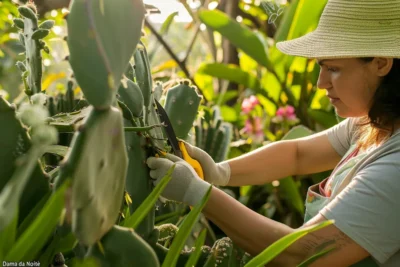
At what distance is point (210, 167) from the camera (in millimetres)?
1326

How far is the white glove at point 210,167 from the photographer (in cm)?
129

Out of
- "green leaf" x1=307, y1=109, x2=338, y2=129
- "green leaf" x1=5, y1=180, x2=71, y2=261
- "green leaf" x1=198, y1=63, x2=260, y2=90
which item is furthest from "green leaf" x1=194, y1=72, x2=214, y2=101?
"green leaf" x1=5, y1=180, x2=71, y2=261

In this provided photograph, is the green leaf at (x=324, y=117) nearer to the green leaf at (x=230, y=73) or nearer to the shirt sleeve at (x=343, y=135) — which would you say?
the green leaf at (x=230, y=73)

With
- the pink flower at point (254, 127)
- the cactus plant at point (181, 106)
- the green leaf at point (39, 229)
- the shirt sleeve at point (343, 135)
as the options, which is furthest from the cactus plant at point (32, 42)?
the pink flower at point (254, 127)

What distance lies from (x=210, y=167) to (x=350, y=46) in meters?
0.38

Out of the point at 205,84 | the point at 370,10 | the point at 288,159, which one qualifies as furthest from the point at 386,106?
the point at 205,84

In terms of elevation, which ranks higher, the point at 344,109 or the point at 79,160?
the point at 79,160

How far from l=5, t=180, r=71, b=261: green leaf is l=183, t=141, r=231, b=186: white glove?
0.59 meters

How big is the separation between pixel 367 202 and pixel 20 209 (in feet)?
1.91

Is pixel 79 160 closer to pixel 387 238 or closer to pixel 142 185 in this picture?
pixel 142 185

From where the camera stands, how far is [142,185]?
97 centimetres

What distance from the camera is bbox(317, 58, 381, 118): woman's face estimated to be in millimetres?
1206

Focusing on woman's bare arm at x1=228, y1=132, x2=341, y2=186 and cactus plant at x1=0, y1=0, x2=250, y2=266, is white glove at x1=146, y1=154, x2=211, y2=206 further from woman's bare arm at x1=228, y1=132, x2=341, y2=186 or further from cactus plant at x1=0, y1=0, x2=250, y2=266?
woman's bare arm at x1=228, y1=132, x2=341, y2=186

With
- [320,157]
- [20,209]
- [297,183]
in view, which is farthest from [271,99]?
[20,209]
